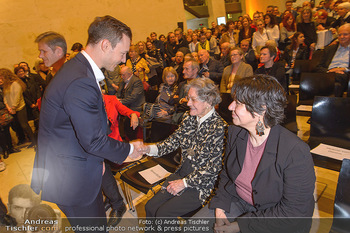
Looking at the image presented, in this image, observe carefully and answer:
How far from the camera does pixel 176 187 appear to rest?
7.02 ft

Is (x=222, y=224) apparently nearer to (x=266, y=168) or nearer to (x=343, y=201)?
(x=266, y=168)

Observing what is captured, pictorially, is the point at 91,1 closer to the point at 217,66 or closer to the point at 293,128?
the point at 217,66

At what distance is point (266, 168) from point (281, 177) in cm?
11

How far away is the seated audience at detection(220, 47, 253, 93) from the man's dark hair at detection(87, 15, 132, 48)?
10.4 ft

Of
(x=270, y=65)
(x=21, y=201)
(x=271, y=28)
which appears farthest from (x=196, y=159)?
(x=271, y=28)

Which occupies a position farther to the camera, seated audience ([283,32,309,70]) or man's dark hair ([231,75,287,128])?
seated audience ([283,32,309,70])

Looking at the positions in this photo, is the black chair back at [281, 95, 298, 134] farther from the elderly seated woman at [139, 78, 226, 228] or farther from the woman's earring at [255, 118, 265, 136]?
the woman's earring at [255, 118, 265, 136]

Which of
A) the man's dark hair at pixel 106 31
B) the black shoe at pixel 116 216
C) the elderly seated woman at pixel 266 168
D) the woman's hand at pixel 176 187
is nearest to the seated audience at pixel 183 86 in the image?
the black shoe at pixel 116 216

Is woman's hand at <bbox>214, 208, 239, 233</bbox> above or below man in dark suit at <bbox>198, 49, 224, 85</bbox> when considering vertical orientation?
below

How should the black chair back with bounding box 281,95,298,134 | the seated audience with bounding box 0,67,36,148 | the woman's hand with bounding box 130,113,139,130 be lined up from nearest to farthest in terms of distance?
the black chair back with bounding box 281,95,298,134, the woman's hand with bounding box 130,113,139,130, the seated audience with bounding box 0,67,36,148

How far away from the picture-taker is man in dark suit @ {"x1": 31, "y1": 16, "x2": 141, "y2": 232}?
4.76 ft

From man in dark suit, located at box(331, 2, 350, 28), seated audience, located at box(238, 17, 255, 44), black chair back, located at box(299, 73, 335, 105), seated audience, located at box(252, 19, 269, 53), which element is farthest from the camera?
seated audience, located at box(238, 17, 255, 44)

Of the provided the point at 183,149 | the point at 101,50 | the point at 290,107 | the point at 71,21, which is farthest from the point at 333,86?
the point at 71,21

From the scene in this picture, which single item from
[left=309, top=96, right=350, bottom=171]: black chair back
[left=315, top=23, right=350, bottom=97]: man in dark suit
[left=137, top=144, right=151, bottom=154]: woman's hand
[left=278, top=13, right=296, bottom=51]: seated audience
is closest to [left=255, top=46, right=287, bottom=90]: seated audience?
[left=315, top=23, right=350, bottom=97]: man in dark suit
